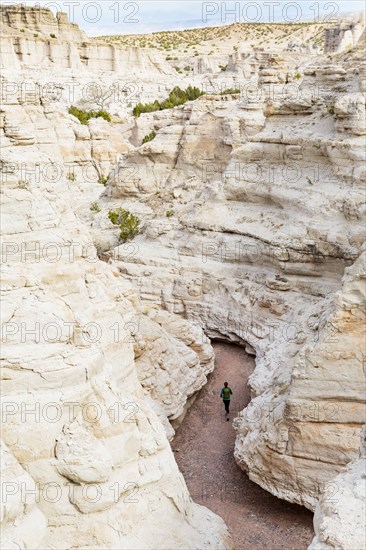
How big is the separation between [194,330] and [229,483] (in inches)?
183

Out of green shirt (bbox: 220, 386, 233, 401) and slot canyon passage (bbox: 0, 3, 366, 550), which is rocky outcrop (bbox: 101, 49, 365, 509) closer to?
slot canyon passage (bbox: 0, 3, 366, 550)

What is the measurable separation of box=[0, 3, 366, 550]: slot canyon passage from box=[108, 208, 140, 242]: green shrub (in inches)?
3.4

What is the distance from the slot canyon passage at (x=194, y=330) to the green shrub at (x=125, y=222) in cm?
9

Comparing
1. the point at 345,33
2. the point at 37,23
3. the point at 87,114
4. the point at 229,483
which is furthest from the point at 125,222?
the point at 37,23

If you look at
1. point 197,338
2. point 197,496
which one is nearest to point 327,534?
point 197,496

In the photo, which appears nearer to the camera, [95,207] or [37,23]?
[95,207]

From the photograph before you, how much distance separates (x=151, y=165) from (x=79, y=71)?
34.1 meters

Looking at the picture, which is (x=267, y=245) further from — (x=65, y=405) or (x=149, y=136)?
(x=149, y=136)

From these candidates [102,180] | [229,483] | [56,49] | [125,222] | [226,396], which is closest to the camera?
[229,483]

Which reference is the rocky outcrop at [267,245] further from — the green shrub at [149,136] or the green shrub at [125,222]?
the green shrub at [149,136]

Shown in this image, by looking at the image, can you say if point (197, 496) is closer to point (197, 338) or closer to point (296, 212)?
point (197, 338)

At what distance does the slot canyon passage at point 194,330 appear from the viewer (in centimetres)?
678

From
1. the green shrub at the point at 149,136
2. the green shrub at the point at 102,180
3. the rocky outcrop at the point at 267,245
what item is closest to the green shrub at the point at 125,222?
the rocky outcrop at the point at 267,245

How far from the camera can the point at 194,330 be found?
16.0 metres
